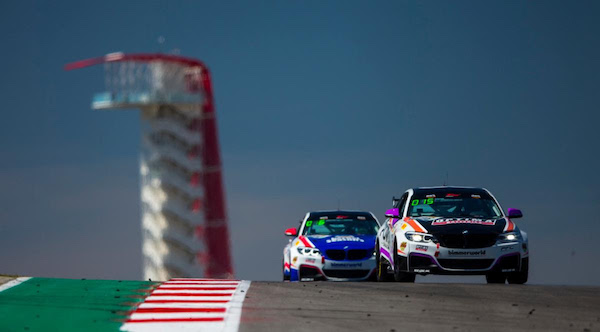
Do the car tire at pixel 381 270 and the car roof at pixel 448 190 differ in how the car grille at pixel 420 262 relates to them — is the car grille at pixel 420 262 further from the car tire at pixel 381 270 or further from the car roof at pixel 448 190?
the car tire at pixel 381 270

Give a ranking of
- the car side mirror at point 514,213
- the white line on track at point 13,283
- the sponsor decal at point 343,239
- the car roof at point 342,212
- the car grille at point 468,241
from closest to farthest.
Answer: the white line on track at point 13,283 < the car grille at point 468,241 < the car side mirror at point 514,213 < the sponsor decal at point 343,239 < the car roof at point 342,212

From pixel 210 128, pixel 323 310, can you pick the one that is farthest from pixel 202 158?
pixel 323 310

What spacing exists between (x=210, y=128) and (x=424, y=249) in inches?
3909

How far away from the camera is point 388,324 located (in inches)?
527

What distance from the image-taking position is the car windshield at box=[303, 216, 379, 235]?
23.4 m

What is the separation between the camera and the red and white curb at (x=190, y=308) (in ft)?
43.4

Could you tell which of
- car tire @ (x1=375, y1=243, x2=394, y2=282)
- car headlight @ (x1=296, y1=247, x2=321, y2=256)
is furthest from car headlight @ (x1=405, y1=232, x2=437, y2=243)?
car headlight @ (x1=296, y1=247, x2=321, y2=256)

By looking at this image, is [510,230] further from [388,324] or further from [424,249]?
[388,324]

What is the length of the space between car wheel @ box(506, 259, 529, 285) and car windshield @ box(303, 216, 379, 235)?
4770 mm

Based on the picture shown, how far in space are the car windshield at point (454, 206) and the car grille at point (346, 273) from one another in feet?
11.1

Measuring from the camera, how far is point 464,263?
1870 centimetres

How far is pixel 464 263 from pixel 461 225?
557 mm

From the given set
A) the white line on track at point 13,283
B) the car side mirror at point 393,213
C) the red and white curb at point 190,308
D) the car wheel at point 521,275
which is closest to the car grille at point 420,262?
the car side mirror at point 393,213

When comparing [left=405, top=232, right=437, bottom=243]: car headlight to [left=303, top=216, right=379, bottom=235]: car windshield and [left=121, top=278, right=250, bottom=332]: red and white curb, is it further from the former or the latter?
[left=303, top=216, right=379, bottom=235]: car windshield
